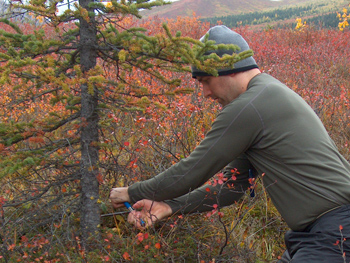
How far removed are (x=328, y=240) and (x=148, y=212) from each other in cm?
116

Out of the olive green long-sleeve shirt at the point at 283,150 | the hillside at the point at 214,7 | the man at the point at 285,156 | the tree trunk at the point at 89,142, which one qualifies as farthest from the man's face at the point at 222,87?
the hillside at the point at 214,7

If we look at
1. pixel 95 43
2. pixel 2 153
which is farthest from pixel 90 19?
pixel 2 153

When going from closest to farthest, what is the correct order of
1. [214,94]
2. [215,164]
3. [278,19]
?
1. [215,164]
2. [214,94]
3. [278,19]

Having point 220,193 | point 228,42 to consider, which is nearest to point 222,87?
point 228,42

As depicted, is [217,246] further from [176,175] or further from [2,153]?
[2,153]

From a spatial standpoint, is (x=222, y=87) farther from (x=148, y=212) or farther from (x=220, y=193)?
(x=148, y=212)

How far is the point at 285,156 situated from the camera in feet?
6.45

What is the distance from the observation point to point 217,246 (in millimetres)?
2684

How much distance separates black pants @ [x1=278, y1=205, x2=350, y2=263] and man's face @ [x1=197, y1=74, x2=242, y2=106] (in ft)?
3.02

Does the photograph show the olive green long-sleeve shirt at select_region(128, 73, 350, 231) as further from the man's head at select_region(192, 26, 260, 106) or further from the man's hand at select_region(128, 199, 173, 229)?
the man's hand at select_region(128, 199, 173, 229)

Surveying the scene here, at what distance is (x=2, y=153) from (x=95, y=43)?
994 mm

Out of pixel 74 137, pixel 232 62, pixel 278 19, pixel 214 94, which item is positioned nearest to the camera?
pixel 232 62

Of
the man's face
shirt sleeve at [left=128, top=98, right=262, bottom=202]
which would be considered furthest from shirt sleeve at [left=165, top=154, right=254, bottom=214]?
the man's face

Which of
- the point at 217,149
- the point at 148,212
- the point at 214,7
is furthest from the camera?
the point at 214,7
